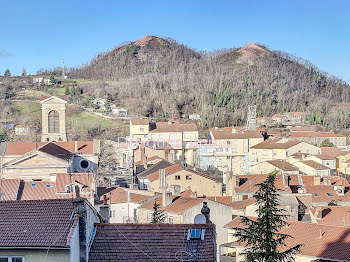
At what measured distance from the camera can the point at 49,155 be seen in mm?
40406

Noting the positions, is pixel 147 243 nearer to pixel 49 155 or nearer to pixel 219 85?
pixel 49 155

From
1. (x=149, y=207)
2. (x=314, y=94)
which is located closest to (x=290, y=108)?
(x=314, y=94)

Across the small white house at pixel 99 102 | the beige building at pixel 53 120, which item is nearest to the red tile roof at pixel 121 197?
the beige building at pixel 53 120

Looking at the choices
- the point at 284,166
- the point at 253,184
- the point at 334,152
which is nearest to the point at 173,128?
the point at 334,152

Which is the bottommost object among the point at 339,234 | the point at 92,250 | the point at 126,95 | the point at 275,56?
the point at 339,234

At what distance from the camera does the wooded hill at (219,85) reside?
111188 millimetres

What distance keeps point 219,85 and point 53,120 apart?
73679 mm

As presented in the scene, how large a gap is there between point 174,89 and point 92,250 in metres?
112

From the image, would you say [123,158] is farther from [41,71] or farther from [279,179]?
[41,71]

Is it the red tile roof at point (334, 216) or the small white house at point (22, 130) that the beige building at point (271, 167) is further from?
the small white house at point (22, 130)

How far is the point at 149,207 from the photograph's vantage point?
3161 centimetres

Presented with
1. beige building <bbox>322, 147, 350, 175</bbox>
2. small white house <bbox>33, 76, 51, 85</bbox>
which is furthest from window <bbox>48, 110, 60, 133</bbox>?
small white house <bbox>33, 76, 51, 85</bbox>

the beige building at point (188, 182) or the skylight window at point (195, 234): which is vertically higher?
the skylight window at point (195, 234)

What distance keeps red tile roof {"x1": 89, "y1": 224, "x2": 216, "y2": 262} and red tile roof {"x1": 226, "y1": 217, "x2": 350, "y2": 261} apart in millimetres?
12093
